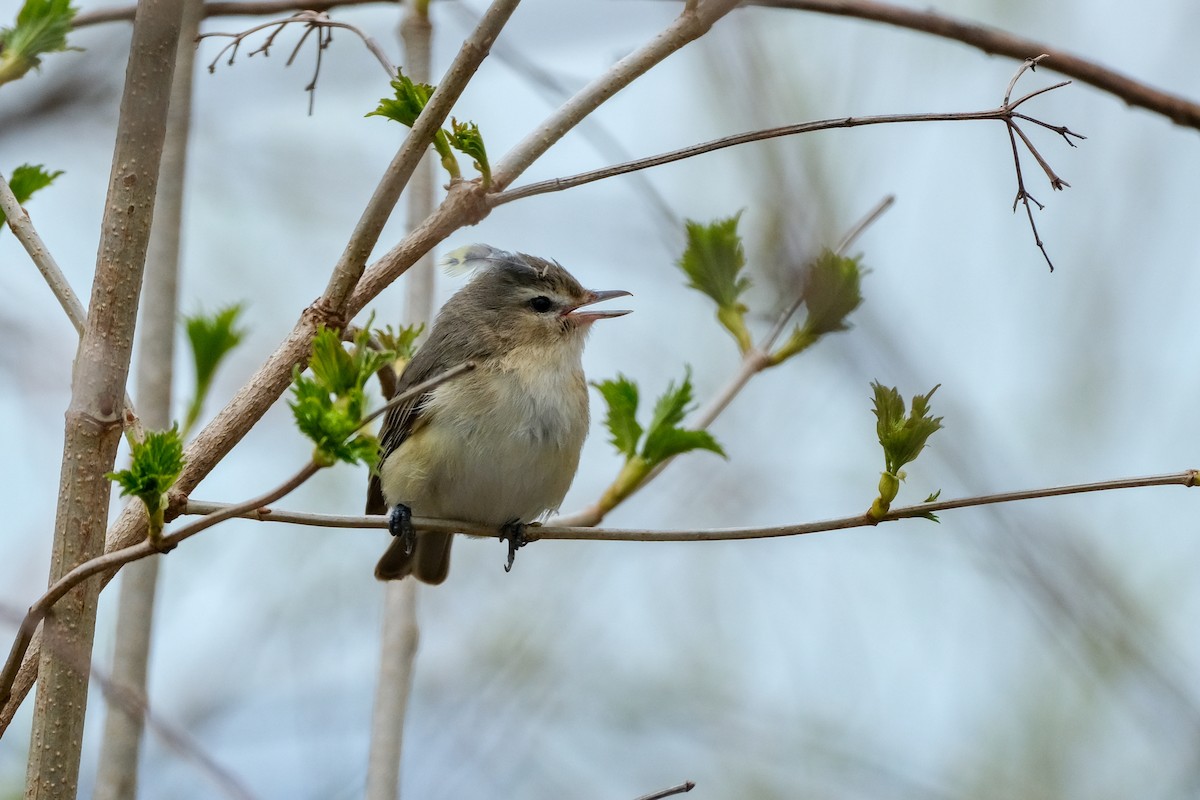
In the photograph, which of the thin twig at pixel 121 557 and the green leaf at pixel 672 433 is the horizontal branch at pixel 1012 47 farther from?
the thin twig at pixel 121 557

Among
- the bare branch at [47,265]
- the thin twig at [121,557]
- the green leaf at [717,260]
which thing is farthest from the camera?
the green leaf at [717,260]

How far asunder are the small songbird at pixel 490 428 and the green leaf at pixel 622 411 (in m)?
0.96

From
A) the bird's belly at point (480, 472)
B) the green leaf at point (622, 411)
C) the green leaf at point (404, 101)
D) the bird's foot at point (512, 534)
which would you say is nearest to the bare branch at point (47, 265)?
→ the green leaf at point (404, 101)

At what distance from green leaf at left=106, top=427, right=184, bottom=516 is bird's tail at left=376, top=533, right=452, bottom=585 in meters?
2.21

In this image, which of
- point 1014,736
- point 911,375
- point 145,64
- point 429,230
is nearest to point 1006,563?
point 911,375

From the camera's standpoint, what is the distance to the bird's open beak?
13.8 feet

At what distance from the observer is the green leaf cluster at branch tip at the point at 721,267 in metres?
2.84

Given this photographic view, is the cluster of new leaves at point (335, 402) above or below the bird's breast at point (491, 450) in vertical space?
below

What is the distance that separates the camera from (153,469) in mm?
1640

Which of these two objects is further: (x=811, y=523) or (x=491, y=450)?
(x=491, y=450)

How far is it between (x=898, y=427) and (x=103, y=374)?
133 cm

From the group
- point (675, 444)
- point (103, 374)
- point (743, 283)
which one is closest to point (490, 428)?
point (743, 283)

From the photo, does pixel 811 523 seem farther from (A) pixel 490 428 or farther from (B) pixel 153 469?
(A) pixel 490 428

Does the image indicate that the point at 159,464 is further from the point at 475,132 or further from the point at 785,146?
the point at 785,146
